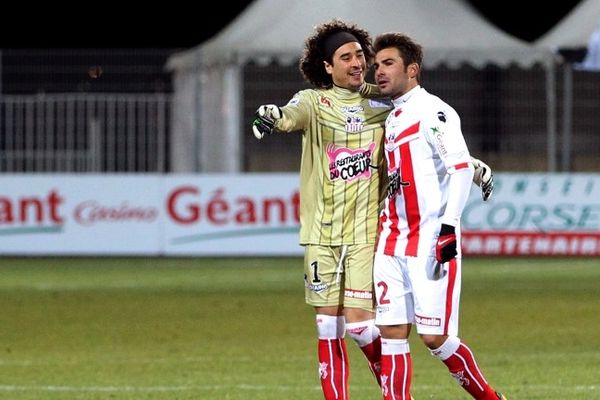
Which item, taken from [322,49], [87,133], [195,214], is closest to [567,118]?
[195,214]

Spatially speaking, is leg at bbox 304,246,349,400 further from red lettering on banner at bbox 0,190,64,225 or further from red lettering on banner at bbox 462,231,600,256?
red lettering on banner at bbox 0,190,64,225

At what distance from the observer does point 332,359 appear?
9617mm

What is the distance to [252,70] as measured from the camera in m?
25.4

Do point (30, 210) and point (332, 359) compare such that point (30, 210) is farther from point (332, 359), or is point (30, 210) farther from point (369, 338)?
point (369, 338)

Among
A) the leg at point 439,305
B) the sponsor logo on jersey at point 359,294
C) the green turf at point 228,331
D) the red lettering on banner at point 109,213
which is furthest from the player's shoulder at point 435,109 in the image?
the red lettering on banner at point 109,213

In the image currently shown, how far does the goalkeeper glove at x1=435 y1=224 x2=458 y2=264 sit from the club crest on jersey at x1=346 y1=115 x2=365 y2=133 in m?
0.98

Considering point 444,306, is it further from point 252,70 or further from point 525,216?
point 252,70

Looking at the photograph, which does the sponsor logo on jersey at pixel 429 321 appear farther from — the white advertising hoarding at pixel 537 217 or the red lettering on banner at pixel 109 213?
the red lettering on banner at pixel 109 213

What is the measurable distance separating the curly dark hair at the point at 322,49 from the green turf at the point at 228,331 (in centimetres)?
227

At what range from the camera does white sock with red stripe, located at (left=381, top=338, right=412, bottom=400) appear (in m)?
9.09

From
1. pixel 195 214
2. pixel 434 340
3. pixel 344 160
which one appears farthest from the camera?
pixel 195 214

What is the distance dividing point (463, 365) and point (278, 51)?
15.9m

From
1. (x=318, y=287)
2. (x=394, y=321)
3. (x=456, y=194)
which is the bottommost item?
(x=394, y=321)

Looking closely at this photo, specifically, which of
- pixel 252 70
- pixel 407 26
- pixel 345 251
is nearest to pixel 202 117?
pixel 252 70
